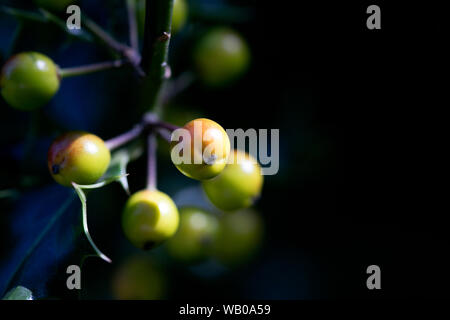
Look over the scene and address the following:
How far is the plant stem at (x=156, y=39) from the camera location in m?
0.95

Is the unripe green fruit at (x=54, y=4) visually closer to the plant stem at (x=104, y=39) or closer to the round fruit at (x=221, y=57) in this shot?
the plant stem at (x=104, y=39)

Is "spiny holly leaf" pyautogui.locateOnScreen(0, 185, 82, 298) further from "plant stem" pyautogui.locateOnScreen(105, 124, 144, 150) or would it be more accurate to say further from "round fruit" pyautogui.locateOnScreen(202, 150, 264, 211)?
"round fruit" pyautogui.locateOnScreen(202, 150, 264, 211)

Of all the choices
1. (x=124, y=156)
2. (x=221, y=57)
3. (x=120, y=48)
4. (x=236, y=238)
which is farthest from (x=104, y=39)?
(x=236, y=238)

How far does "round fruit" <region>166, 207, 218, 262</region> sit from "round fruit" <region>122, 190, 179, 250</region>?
0.35 metres

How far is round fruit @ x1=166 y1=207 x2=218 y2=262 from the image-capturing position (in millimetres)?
1503

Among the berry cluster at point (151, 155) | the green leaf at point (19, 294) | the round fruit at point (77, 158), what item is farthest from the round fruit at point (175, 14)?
the green leaf at point (19, 294)

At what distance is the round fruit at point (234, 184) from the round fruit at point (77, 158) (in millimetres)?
295

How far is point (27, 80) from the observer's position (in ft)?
3.79

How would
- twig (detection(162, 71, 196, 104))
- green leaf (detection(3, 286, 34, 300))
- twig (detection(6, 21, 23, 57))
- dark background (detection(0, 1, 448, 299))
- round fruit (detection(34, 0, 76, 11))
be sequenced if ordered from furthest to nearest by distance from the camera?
twig (detection(162, 71, 196, 104)), dark background (detection(0, 1, 448, 299)), twig (detection(6, 21, 23, 57)), round fruit (detection(34, 0, 76, 11)), green leaf (detection(3, 286, 34, 300))

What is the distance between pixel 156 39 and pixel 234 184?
1.40 ft

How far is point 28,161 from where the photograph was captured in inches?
56.7

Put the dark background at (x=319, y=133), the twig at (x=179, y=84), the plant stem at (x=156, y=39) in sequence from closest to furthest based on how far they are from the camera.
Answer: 1. the plant stem at (x=156, y=39)
2. the dark background at (x=319, y=133)
3. the twig at (x=179, y=84)

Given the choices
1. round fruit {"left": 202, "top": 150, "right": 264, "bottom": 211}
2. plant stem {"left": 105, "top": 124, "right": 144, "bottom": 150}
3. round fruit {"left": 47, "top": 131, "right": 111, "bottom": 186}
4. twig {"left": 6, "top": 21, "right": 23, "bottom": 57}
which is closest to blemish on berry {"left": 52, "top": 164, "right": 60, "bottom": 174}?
round fruit {"left": 47, "top": 131, "right": 111, "bottom": 186}
